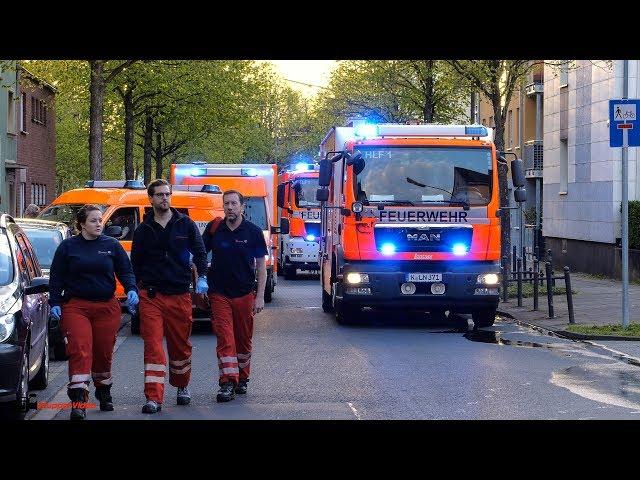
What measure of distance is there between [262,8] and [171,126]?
48924 mm

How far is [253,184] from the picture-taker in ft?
91.4

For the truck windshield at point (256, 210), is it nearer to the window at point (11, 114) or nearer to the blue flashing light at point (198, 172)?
Answer: the blue flashing light at point (198, 172)

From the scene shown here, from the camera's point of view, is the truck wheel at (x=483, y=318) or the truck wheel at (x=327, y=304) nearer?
the truck wheel at (x=483, y=318)

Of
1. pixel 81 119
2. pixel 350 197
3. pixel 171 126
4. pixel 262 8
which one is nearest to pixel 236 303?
pixel 262 8

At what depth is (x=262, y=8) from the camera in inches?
313

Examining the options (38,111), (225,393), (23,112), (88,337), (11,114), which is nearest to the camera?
(88,337)

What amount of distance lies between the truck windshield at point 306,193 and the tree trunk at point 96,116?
574 cm

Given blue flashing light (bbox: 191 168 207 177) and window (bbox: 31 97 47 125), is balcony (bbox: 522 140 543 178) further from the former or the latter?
blue flashing light (bbox: 191 168 207 177)

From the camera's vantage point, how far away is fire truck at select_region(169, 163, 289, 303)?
88.5 feet

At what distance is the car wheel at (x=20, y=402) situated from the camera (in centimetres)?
1073

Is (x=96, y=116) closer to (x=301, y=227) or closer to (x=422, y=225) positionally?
(x=301, y=227)

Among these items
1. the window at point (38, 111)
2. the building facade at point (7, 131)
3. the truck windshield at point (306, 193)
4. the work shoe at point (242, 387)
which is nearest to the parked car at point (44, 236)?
the work shoe at point (242, 387)

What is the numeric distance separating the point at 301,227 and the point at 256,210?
890cm

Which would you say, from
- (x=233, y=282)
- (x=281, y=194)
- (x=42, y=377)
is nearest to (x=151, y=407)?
(x=233, y=282)
